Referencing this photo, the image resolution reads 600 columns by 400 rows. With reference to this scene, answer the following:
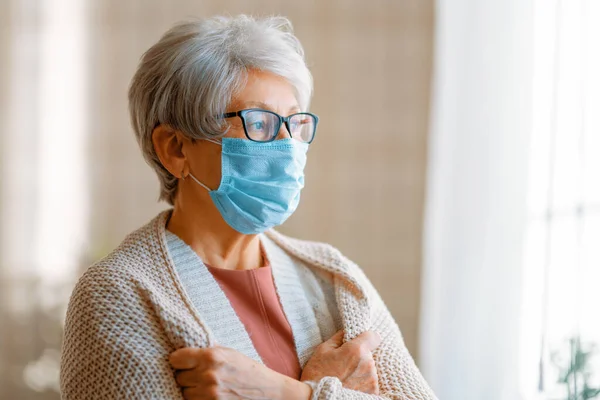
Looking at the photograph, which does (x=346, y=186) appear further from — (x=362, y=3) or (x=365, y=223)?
(x=362, y=3)

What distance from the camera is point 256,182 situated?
1.49m

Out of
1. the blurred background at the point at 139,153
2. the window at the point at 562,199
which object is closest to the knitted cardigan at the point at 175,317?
the window at the point at 562,199

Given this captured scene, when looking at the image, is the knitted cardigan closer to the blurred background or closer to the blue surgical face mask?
the blue surgical face mask

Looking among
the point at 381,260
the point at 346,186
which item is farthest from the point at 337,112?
the point at 381,260

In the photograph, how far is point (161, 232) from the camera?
1.50 m

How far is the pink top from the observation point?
4.89 ft

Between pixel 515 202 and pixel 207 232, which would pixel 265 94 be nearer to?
pixel 207 232

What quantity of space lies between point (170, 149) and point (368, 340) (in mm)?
619

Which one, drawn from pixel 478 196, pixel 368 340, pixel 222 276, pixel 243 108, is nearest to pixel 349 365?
pixel 368 340

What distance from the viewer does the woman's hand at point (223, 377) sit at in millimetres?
1272

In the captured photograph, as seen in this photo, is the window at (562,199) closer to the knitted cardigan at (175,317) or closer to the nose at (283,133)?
the knitted cardigan at (175,317)

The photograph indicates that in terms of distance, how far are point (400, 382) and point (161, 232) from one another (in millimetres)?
623

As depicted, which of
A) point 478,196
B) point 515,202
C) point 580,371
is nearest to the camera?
point 580,371

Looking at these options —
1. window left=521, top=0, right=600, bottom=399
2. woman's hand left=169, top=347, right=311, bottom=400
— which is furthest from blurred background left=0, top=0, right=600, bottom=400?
woman's hand left=169, top=347, right=311, bottom=400
